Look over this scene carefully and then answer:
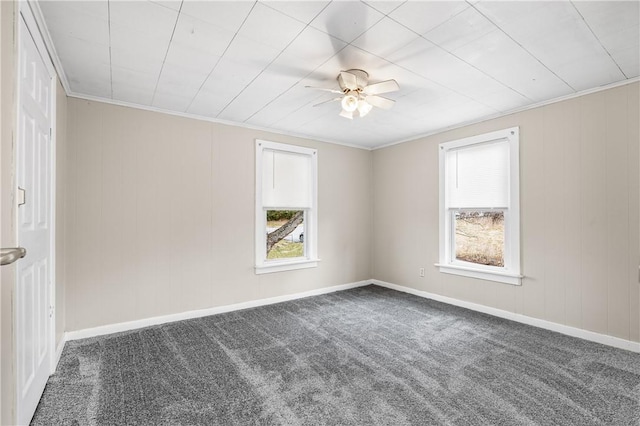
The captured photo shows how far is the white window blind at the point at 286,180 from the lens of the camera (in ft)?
14.6

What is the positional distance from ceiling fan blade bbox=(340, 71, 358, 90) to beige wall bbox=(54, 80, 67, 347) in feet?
7.68

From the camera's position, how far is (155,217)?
3.58 metres

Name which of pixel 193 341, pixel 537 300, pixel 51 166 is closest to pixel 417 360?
pixel 537 300

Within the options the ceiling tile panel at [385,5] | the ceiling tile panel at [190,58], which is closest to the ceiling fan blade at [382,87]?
the ceiling tile panel at [385,5]

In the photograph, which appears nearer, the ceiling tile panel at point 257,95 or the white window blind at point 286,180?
the ceiling tile panel at point 257,95

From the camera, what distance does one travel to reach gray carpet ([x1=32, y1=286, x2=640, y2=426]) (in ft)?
6.44

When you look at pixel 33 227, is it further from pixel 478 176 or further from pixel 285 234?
pixel 478 176

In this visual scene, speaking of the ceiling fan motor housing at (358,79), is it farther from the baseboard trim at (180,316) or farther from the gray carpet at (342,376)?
the baseboard trim at (180,316)

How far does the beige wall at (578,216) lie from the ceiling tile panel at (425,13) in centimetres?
216

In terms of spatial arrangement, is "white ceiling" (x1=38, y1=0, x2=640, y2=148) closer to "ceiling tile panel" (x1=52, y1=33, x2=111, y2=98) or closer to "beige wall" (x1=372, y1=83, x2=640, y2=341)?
"ceiling tile panel" (x1=52, y1=33, x2=111, y2=98)

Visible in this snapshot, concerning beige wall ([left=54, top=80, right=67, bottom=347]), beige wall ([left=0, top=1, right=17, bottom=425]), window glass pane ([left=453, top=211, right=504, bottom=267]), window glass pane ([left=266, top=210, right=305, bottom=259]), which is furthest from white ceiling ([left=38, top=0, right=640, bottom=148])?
window glass pane ([left=266, top=210, right=305, bottom=259])

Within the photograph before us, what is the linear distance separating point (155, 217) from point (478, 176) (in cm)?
389

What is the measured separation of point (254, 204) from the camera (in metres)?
4.27

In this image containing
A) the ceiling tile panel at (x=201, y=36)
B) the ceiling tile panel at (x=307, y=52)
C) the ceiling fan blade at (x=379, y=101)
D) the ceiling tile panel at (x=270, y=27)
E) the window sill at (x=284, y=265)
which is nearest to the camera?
the ceiling tile panel at (x=270, y=27)
